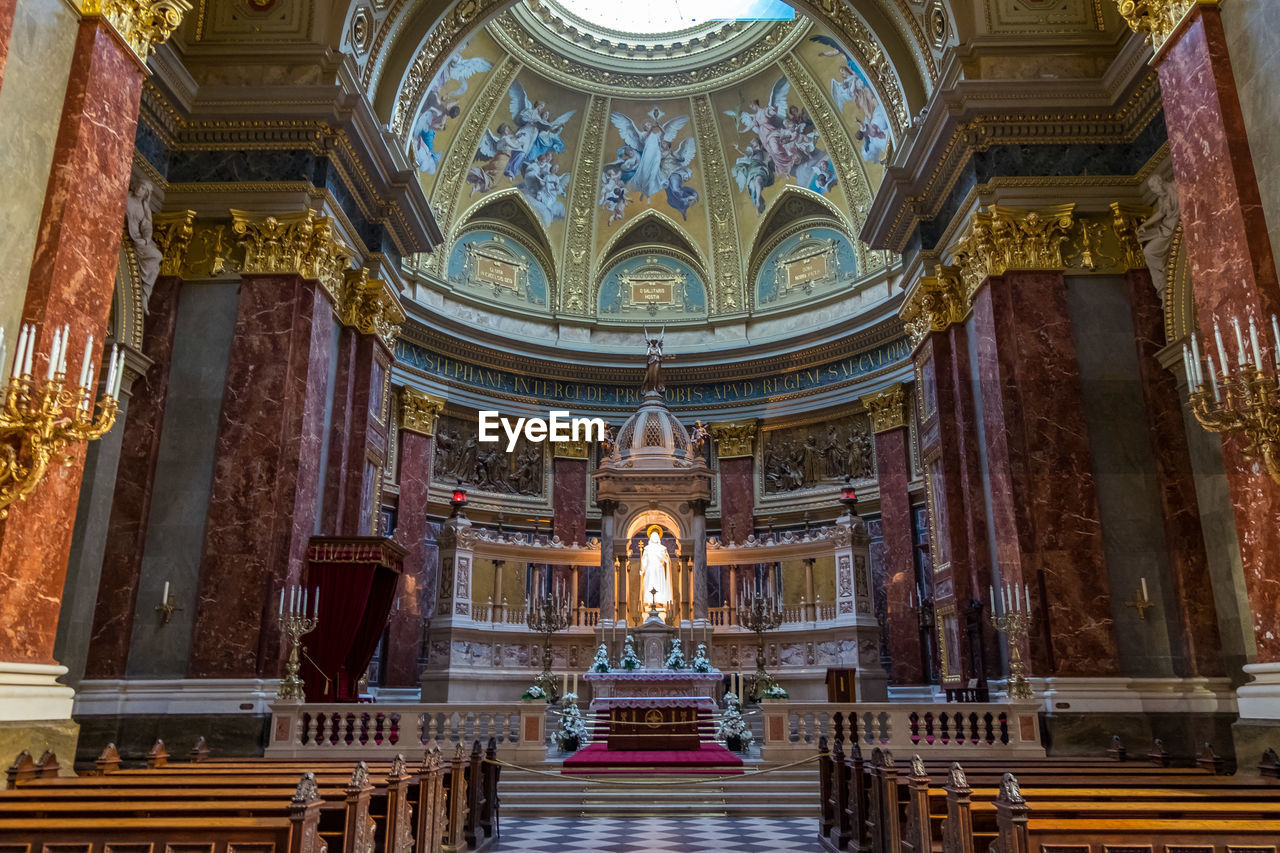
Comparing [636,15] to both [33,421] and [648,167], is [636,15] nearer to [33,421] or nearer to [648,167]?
[648,167]

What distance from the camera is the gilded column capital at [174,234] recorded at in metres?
13.2

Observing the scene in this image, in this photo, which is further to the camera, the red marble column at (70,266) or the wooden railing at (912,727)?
the wooden railing at (912,727)

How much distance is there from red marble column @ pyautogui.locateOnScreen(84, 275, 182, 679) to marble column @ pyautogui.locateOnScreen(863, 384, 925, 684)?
14.6 m

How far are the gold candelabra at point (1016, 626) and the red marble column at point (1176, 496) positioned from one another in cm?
179

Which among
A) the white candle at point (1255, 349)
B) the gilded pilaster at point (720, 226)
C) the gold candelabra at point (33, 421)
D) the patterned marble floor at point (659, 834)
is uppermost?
the gilded pilaster at point (720, 226)

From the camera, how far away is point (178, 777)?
6.38 m

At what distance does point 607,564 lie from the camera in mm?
20375

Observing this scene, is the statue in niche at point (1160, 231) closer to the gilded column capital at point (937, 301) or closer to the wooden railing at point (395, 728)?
the gilded column capital at point (937, 301)

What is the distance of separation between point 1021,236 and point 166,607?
493 inches

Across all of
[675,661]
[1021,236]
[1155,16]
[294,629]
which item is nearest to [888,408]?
[675,661]

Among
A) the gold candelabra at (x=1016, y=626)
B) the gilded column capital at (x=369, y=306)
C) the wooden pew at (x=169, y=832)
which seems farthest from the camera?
the gilded column capital at (x=369, y=306)

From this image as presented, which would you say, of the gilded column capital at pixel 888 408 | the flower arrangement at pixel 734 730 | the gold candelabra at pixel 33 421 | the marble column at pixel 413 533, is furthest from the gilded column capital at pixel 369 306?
the gilded column capital at pixel 888 408

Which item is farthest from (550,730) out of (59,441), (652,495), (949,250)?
(59,441)

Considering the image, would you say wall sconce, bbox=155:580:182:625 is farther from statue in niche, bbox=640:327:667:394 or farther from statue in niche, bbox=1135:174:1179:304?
statue in niche, bbox=1135:174:1179:304
